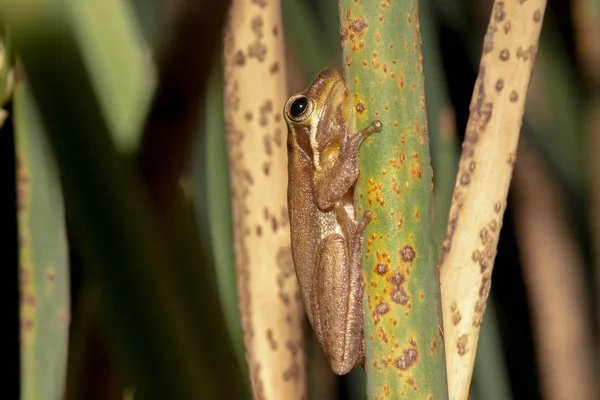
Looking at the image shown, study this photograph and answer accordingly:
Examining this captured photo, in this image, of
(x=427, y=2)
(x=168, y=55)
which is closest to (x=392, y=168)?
(x=168, y=55)

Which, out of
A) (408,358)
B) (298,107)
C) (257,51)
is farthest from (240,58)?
(408,358)

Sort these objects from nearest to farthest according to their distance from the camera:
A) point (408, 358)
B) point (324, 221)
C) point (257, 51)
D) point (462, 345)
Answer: point (408, 358)
point (462, 345)
point (257, 51)
point (324, 221)

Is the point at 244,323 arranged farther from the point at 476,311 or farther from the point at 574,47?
the point at 574,47

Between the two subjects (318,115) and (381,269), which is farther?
(318,115)

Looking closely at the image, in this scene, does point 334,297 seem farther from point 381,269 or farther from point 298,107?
point 381,269

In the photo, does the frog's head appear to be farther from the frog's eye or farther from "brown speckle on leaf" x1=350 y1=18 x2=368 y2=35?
"brown speckle on leaf" x1=350 y1=18 x2=368 y2=35

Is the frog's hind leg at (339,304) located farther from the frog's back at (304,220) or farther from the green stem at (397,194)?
the green stem at (397,194)

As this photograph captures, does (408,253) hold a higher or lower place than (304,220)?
lower

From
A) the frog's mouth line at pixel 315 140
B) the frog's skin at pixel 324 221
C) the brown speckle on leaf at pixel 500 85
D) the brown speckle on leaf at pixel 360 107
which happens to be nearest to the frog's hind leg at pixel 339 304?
the frog's skin at pixel 324 221
